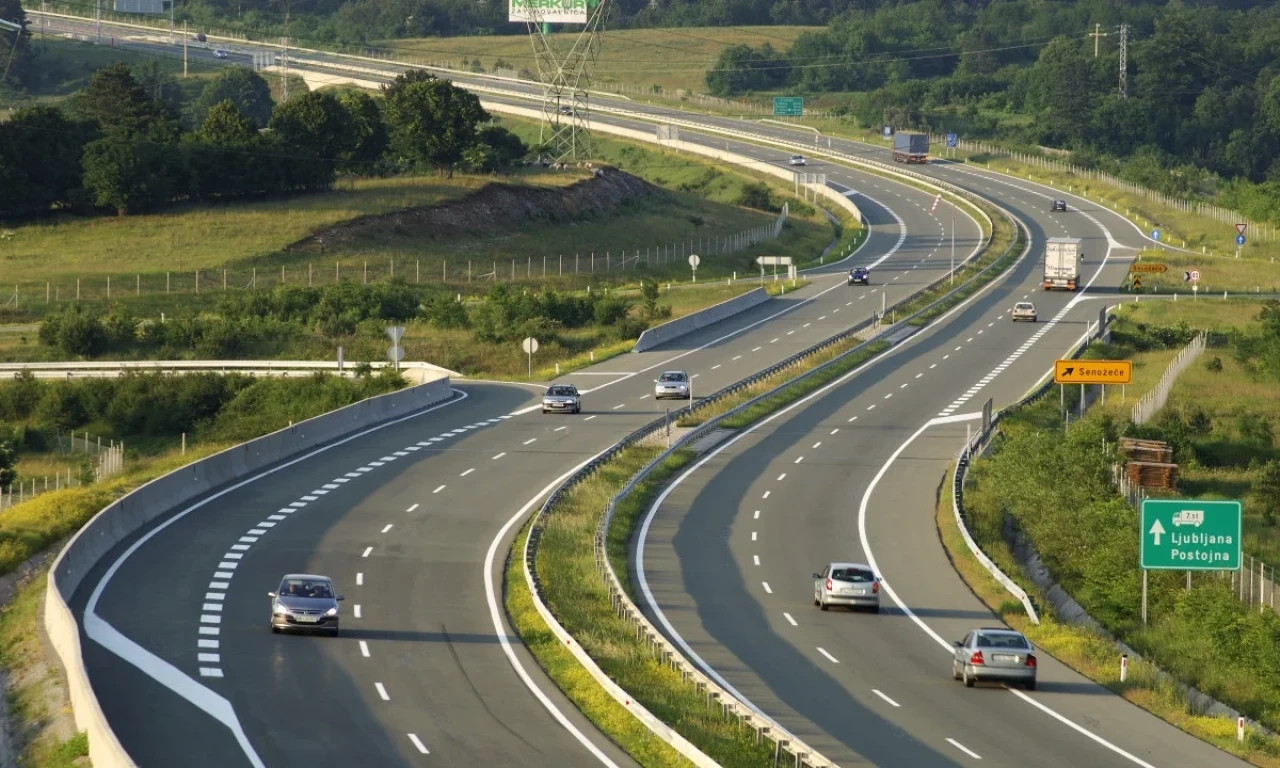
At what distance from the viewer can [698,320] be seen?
325 ft

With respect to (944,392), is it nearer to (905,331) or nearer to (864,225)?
(905,331)

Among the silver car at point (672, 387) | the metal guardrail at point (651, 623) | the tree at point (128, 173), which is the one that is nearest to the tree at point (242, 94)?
the tree at point (128, 173)

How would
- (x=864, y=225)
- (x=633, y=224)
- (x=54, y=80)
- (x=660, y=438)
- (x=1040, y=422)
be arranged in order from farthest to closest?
(x=54, y=80) → (x=864, y=225) → (x=633, y=224) → (x=1040, y=422) → (x=660, y=438)

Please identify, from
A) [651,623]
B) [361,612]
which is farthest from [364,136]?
[651,623]

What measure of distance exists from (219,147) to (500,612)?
85659 mm

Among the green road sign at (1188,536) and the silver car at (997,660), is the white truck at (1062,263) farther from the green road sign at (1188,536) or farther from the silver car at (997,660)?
the silver car at (997,660)

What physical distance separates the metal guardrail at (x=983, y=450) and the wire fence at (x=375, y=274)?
118 ft

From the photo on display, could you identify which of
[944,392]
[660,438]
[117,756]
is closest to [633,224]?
[944,392]

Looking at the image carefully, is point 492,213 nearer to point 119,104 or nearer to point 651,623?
A: point 119,104

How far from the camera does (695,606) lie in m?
43.0

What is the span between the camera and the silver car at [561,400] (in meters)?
72.1

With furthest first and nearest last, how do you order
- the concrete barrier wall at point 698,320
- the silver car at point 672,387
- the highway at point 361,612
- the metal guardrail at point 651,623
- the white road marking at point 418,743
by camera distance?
the concrete barrier wall at point 698,320, the silver car at point 672,387, the highway at point 361,612, the white road marking at point 418,743, the metal guardrail at point 651,623

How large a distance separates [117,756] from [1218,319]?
91.7m

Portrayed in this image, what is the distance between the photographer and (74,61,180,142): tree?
12962cm
